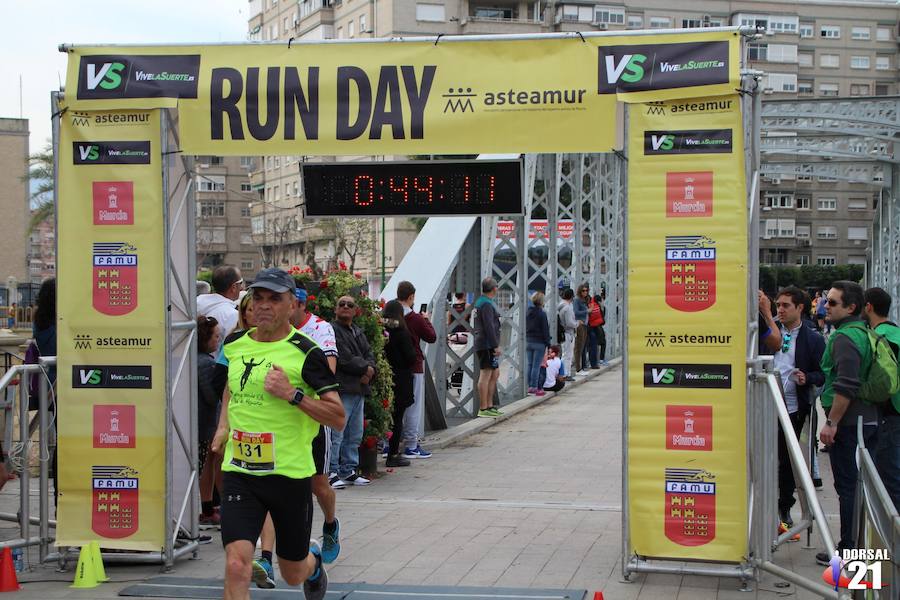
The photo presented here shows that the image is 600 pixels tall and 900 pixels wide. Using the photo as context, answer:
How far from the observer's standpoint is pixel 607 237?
115 ft

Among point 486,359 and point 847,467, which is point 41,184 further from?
point 847,467

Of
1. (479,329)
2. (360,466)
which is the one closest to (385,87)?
(360,466)

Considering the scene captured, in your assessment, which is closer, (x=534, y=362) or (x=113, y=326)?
(x=113, y=326)

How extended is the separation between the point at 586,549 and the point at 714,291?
2.33 meters

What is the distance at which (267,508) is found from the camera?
547 cm

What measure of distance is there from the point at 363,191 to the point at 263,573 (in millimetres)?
3920

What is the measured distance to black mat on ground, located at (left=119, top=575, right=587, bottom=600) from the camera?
22.7ft

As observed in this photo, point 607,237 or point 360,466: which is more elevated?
point 607,237

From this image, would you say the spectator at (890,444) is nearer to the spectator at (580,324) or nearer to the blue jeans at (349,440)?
the blue jeans at (349,440)

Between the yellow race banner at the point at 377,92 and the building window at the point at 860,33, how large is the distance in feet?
301

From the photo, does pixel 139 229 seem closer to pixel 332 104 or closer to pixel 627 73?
pixel 332 104

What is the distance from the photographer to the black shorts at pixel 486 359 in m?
16.7

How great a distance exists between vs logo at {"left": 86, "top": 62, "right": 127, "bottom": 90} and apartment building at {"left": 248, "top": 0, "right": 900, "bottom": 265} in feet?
249

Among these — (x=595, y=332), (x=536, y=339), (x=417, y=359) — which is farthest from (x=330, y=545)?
(x=595, y=332)
